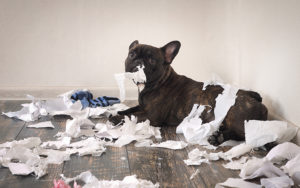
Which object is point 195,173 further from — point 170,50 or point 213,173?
point 170,50

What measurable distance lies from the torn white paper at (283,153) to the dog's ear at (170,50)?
3.11ft

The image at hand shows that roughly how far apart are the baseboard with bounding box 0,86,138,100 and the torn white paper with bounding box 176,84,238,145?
51.7 inches

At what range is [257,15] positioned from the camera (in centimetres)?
254

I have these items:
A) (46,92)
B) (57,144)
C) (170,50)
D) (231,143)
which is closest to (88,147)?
(57,144)

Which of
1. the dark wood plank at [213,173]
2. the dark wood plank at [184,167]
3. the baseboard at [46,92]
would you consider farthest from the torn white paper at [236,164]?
the baseboard at [46,92]

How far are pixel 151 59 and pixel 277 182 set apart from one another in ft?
3.90

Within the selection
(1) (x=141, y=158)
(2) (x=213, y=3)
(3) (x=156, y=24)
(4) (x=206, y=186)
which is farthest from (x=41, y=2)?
(4) (x=206, y=186)

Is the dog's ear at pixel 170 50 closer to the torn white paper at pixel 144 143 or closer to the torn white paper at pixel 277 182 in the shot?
the torn white paper at pixel 144 143

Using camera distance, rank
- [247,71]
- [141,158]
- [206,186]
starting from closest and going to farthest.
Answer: [206,186] < [141,158] < [247,71]

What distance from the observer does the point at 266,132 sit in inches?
75.3

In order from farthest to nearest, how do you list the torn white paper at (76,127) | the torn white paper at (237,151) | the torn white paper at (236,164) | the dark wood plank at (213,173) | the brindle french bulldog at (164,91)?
the brindle french bulldog at (164,91)
the torn white paper at (76,127)
the torn white paper at (237,151)
the torn white paper at (236,164)
the dark wood plank at (213,173)

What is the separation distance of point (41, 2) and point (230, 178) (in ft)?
8.32

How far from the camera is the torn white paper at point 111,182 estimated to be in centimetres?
146

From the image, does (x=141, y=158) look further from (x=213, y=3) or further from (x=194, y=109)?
(x=213, y=3)
